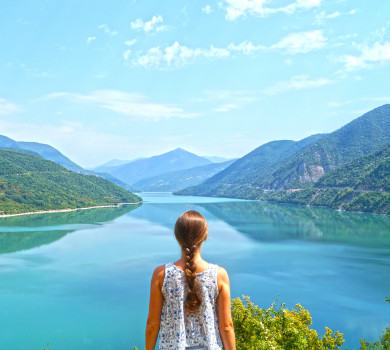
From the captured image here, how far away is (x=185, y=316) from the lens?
232 cm

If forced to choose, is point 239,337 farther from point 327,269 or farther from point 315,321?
point 327,269

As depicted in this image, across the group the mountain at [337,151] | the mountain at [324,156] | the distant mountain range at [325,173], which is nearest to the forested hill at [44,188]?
the distant mountain range at [325,173]

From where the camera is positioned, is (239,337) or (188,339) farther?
(239,337)

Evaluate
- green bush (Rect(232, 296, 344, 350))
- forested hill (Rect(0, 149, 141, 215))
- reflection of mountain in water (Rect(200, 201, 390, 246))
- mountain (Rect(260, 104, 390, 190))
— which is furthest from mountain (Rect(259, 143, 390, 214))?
Answer: green bush (Rect(232, 296, 344, 350))

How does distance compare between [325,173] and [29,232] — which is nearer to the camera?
[29,232]

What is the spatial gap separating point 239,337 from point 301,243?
27.7m

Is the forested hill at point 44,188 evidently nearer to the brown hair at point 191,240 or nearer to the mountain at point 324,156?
the mountain at point 324,156

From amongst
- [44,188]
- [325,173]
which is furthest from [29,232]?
[325,173]

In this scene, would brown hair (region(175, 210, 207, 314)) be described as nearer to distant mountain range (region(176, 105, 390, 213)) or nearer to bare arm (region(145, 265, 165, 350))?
bare arm (region(145, 265, 165, 350))

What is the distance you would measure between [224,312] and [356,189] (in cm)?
7554

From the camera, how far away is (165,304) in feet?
7.41

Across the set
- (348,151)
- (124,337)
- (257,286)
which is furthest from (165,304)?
(348,151)

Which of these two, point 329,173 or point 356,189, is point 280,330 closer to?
point 356,189

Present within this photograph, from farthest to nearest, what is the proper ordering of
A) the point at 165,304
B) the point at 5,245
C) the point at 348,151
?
the point at 348,151 < the point at 5,245 < the point at 165,304
